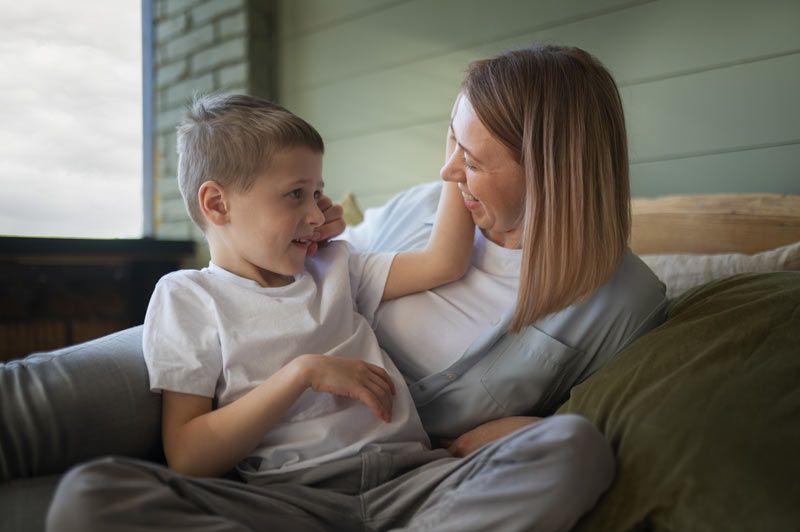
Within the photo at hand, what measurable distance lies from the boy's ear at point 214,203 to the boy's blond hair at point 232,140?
0.02 meters

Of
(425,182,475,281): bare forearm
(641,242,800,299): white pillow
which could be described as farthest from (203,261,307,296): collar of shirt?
(641,242,800,299): white pillow

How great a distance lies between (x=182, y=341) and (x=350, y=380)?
0.26 meters

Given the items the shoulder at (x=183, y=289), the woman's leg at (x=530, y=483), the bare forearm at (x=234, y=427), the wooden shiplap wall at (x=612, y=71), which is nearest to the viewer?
the woman's leg at (x=530, y=483)

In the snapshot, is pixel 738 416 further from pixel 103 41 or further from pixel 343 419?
pixel 103 41

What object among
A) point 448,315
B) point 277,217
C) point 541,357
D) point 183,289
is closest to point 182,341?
point 183,289

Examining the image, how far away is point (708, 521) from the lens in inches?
30.0

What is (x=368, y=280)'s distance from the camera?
1235mm

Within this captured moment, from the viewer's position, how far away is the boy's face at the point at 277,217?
3.58ft

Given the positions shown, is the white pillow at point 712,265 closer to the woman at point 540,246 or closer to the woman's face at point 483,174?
the woman at point 540,246

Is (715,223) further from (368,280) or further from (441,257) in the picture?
(368,280)

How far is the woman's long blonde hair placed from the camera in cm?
108

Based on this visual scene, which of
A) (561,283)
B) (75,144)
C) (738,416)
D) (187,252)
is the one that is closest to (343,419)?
(561,283)

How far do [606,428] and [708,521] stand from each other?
0.18 m

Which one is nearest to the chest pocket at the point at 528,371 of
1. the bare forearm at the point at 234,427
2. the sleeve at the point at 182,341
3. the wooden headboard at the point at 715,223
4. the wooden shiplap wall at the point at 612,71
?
the bare forearm at the point at 234,427
